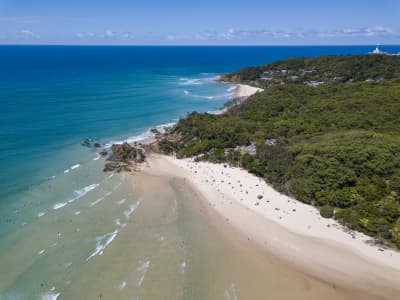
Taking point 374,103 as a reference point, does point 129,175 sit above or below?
below

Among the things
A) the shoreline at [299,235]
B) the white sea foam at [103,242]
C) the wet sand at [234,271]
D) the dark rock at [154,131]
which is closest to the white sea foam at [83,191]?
the white sea foam at [103,242]

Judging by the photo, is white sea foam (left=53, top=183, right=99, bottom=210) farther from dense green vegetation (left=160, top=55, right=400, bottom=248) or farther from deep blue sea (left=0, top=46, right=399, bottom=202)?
dense green vegetation (left=160, top=55, right=400, bottom=248)

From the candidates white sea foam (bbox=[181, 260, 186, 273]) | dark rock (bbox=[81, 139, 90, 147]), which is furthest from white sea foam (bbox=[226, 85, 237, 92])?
white sea foam (bbox=[181, 260, 186, 273])

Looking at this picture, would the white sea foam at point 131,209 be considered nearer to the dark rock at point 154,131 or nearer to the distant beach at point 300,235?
the distant beach at point 300,235

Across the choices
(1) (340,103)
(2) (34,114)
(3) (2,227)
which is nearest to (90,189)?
(3) (2,227)

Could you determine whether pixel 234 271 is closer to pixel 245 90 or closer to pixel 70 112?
pixel 70 112

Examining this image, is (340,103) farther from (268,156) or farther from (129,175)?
(129,175)
